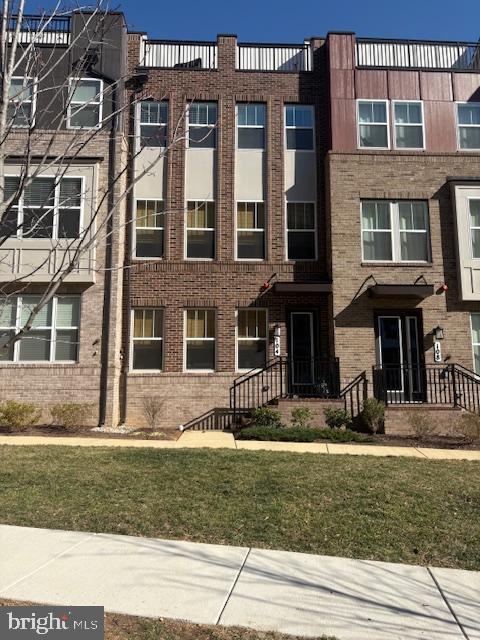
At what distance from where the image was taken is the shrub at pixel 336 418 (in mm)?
12852

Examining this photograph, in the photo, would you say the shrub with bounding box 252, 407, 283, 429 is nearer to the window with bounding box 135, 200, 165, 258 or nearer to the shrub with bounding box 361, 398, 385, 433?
the shrub with bounding box 361, 398, 385, 433

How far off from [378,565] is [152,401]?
10314mm

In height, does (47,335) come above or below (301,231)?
below

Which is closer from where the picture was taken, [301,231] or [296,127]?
[301,231]

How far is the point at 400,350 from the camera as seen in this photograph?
14734 mm

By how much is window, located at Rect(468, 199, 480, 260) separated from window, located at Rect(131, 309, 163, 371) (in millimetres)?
9076

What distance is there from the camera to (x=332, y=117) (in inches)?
612

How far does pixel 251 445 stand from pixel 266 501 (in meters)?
4.70

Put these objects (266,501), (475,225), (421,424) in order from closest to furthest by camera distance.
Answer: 1. (266,501)
2. (421,424)
3. (475,225)

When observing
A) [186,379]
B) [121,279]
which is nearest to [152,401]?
[186,379]

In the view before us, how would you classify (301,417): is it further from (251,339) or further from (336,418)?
(251,339)

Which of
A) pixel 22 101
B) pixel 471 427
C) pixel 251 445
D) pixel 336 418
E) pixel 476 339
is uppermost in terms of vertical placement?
pixel 22 101

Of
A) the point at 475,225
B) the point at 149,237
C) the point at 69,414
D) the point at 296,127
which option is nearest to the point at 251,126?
the point at 296,127

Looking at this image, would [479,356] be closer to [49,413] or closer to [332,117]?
[332,117]
